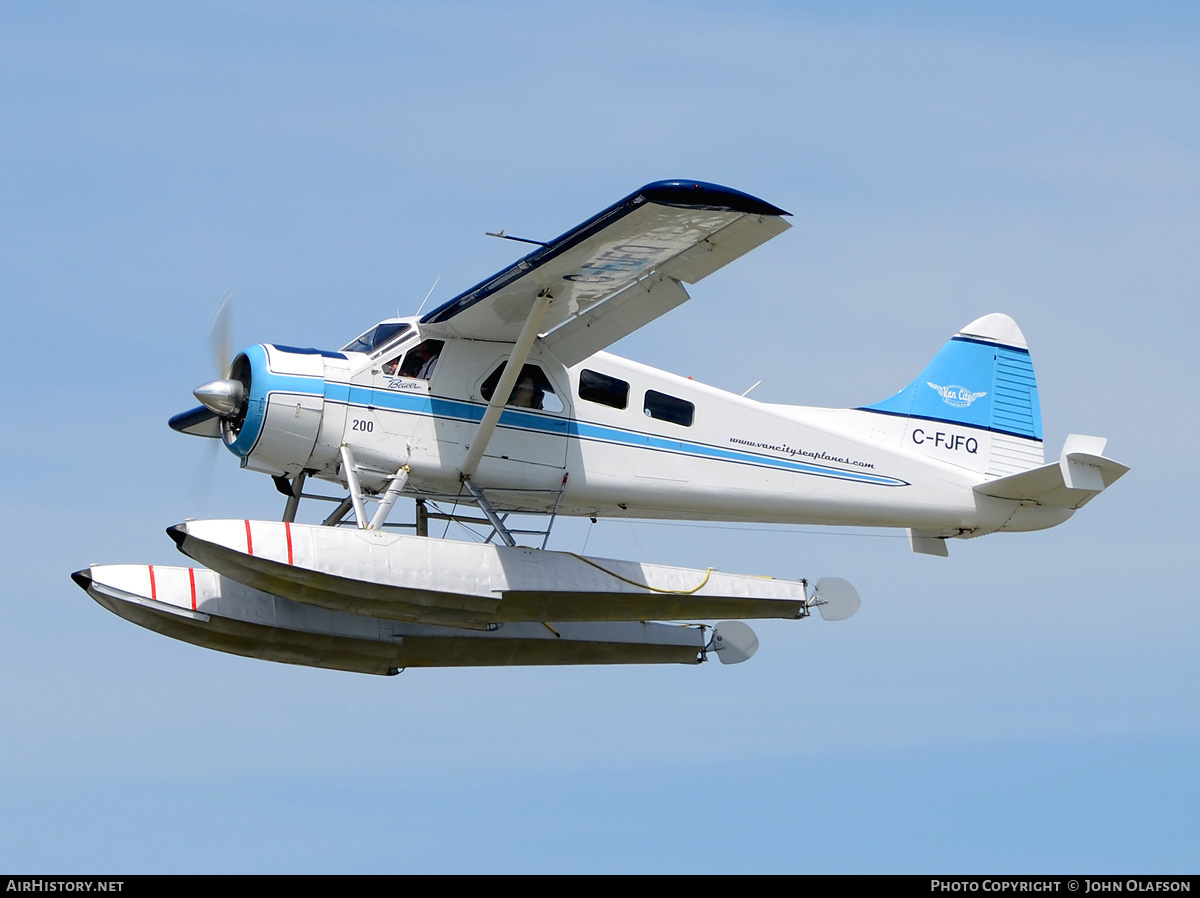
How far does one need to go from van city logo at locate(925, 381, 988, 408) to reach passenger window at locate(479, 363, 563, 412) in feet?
16.4

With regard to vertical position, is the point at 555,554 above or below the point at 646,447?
below

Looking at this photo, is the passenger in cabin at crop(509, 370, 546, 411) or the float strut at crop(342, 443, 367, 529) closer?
the float strut at crop(342, 443, 367, 529)

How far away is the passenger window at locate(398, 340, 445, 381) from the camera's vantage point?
17078 millimetres

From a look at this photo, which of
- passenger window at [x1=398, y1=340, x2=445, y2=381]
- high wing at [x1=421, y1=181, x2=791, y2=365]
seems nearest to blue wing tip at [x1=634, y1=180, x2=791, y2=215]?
high wing at [x1=421, y1=181, x2=791, y2=365]

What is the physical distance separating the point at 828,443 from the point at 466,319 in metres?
4.22

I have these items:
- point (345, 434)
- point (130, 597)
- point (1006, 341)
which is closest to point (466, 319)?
point (345, 434)

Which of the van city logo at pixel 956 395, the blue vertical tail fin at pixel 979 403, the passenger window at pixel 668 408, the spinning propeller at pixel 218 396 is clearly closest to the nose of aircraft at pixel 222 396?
the spinning propeller at pixel 218 396

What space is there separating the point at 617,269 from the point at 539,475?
7.51 ft

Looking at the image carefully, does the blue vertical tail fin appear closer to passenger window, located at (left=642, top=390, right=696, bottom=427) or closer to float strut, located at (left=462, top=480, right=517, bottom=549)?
passenger window, located at (left=642, top=390, right=696, bottom=427)

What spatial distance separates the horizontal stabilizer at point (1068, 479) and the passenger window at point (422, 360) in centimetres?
622

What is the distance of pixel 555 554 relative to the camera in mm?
16891

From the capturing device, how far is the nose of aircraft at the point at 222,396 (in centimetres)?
1647

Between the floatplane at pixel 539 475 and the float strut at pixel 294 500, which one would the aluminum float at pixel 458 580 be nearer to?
the floatplane at pixel 539 475
